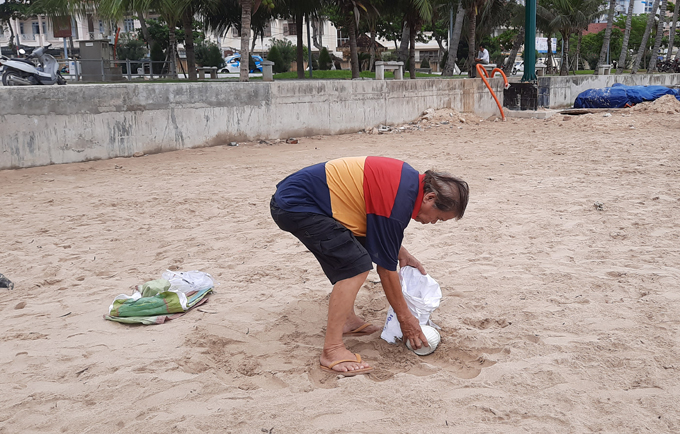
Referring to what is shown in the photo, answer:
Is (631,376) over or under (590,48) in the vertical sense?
under

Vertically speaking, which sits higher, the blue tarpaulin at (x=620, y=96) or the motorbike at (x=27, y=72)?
the motorbike at (x=27, y=72)

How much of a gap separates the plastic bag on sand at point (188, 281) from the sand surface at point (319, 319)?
5.0 inches

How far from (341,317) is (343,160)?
809 mm

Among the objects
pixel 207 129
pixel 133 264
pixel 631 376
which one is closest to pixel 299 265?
pixel 133 264

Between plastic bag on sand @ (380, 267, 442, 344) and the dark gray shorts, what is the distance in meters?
0.57

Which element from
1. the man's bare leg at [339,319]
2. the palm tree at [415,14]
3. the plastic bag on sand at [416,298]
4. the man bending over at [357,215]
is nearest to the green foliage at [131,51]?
the palm tree at [415,14]

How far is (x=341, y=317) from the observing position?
3.05 m

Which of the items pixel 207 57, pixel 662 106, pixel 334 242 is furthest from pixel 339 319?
pixel 207 57

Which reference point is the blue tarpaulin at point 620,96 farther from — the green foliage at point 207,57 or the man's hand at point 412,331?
the green foliage at point 207,57

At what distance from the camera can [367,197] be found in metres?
2.82

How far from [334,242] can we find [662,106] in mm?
15149

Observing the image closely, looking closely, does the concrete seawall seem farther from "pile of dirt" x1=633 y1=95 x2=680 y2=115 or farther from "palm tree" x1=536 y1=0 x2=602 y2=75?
"palm tree" x1=536 y1=0 x2=602 y2=75

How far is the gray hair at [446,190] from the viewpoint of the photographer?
9.05ft

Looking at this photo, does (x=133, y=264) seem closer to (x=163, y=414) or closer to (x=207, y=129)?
(x=163, y=414)
